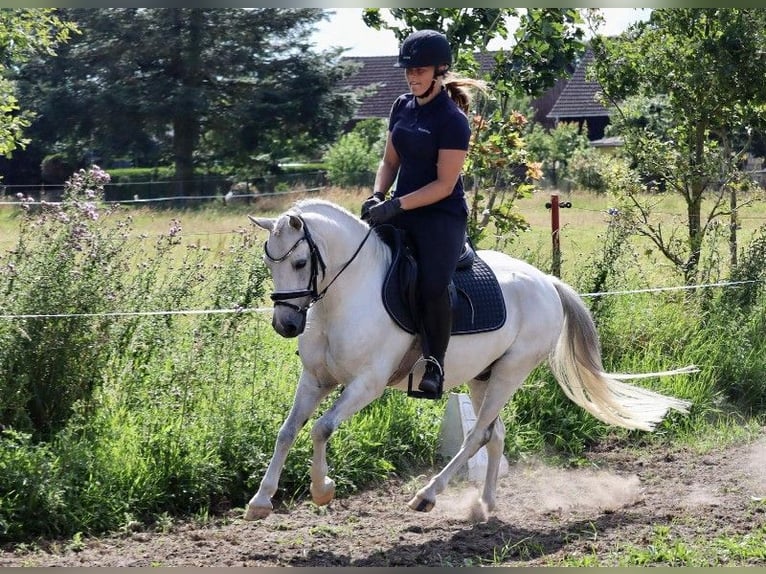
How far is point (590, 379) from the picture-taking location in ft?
24.0

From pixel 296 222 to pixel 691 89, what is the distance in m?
7.55

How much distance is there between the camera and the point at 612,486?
7273 millimetres

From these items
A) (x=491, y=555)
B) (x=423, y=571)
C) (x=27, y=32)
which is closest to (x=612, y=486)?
(x=491, y=555)

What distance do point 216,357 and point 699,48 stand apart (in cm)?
684

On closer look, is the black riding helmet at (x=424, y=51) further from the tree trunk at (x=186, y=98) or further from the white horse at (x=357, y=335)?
the tree trunk at (x=186, y=98)

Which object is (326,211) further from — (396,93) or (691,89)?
(396,93)

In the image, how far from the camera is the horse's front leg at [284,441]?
5320mm

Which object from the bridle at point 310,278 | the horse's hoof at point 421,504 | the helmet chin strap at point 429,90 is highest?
the helmet chin strap at point 429,90

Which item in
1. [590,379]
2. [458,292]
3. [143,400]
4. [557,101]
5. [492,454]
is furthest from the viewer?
[557,101]

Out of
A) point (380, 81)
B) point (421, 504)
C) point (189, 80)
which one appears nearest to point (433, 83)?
point (421, 504)

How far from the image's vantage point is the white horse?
5168mm

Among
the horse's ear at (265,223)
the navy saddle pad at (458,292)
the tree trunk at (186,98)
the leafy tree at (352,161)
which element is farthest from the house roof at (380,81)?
the horse's ear at (265,223)

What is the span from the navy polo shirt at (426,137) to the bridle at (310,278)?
2.05 ft

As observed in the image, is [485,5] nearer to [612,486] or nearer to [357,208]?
[612,486]
